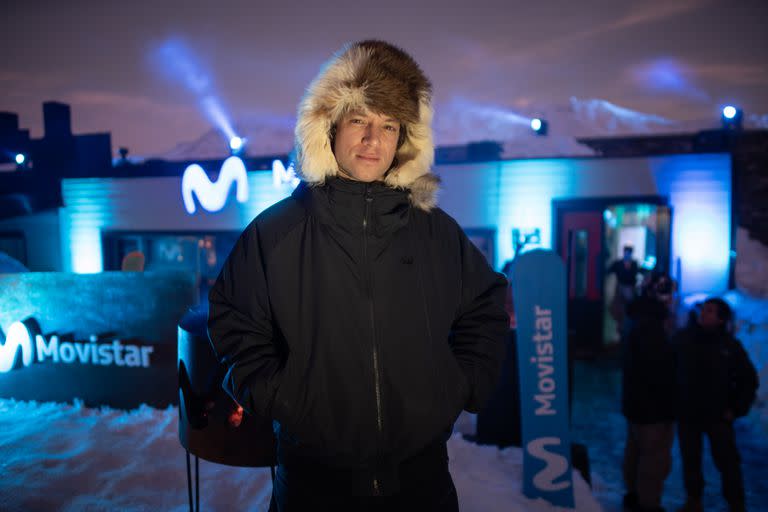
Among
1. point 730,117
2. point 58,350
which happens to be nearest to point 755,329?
point 730,117

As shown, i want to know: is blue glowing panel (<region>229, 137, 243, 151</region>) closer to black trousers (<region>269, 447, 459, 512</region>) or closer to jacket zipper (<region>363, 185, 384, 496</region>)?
jacket zipper (<region>363, 185, 384, 496</region>)

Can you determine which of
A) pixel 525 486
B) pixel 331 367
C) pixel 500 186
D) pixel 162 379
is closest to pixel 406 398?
pixel 331 367

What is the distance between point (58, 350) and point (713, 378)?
23.1 feet

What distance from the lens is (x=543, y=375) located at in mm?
3779

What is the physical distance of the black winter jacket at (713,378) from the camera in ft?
13.2

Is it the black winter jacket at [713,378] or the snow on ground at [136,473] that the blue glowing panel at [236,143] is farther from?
the black winter jacket at [713,378]

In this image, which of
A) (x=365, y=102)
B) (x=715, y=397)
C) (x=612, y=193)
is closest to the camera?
(x=365, y=102)

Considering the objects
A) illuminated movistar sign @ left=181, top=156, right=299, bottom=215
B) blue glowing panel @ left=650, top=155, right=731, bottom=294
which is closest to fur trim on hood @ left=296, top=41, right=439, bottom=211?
illuminated movistar sign @ left=181, top=156, right=299, bottom=215

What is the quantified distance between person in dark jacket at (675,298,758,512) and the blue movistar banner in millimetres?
1284

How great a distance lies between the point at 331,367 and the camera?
164 cm

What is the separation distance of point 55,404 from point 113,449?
1911 millimetres

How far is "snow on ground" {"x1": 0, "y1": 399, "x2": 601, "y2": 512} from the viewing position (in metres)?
3.51

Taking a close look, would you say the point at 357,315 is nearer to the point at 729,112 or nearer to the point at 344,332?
the point at 344,332

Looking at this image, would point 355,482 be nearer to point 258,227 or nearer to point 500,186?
point 258,227
